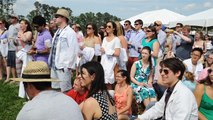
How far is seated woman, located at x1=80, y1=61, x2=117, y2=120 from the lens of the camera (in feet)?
11.6

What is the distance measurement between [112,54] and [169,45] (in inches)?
117

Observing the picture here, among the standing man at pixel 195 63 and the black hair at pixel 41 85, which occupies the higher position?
the black hair at pixel 41 85

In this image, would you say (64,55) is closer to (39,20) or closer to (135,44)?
(39,20)

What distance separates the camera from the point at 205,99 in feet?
14.9

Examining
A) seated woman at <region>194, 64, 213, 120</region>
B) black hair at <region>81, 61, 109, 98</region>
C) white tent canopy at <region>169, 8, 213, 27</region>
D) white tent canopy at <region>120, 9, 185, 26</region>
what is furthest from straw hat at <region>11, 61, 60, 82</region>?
white tent canopy at <region>120, 9, 185, 26</region>

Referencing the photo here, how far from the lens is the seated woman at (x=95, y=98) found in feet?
11.6

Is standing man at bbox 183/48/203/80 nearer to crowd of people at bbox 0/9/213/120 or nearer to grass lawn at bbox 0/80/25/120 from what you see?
crowd of people at bbox 0/9/213/120

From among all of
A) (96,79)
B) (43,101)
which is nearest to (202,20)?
(96,79)

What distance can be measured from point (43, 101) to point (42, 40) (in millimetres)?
4018

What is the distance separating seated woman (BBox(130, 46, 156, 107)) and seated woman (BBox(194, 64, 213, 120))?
187cm

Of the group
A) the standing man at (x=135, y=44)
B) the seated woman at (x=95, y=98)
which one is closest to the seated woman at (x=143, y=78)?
the standing man at (x=135, y=44)

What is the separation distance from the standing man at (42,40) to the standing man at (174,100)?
2999 millimetres

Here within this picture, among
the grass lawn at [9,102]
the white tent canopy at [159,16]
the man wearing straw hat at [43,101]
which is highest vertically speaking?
the white tent canopy at [159,16]

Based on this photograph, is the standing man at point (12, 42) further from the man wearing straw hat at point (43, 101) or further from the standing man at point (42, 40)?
the man wearing straw hat at point (43, 101)
